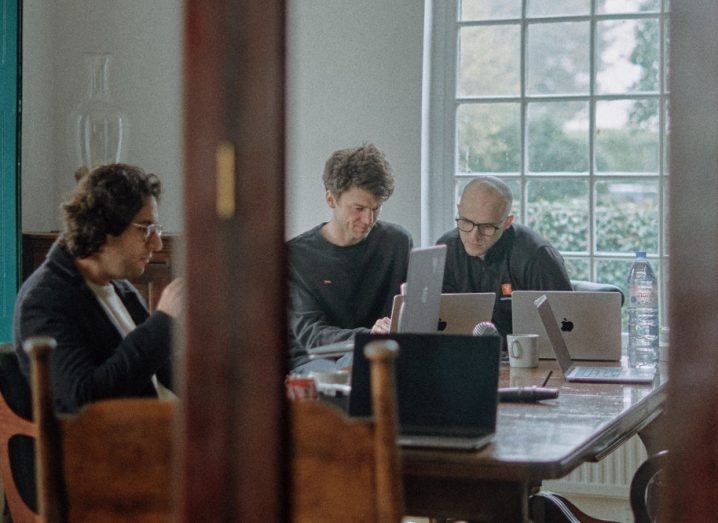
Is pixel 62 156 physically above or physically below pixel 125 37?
below

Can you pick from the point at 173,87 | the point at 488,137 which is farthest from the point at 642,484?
the point at 173,87

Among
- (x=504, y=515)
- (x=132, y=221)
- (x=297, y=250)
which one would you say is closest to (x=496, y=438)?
(x=504, y=515)

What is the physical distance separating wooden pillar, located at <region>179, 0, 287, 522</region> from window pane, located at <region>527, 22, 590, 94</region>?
3592 millimetres

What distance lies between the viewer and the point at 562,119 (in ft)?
13.5

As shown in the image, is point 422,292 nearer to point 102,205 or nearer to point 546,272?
point 102,205

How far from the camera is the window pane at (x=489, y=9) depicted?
415 centimetres

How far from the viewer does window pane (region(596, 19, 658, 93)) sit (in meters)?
3.98

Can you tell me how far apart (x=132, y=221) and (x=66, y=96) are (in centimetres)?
232

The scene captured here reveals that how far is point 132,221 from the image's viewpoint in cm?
231

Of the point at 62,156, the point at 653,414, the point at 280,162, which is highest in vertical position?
the point at 62,156

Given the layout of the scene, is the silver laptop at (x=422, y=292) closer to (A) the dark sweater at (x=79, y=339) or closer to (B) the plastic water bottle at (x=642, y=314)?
(A) the dark sweater at (x=79, y=339)

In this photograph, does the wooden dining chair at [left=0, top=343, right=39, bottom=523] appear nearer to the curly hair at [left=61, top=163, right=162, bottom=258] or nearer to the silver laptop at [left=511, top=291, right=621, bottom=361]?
the curly hair at [left=61, top=163, right=162, bottom=258]

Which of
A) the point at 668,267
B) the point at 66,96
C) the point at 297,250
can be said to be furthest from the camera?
the point at 66,96

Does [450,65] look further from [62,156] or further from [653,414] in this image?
[653,414]
